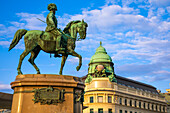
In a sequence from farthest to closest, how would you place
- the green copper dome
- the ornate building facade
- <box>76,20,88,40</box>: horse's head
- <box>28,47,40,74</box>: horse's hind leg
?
1. the green copper dome
2. the ornate building facade
3. <box>76,20,88,40</box>: horse's head
4. <box>28,47,40,74</box>: horse's hind leg

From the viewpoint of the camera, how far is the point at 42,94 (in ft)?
48.5

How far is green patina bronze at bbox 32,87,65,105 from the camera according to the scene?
48.2 feet

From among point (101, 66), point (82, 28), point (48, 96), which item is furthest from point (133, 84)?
point (48, 96)

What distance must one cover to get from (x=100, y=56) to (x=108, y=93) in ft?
44.6

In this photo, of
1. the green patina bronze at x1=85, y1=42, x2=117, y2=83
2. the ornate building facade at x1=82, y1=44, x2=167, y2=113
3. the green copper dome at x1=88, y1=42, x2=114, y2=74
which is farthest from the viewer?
the green copper dome at x1=88, y1=42, x2=114, y2=74

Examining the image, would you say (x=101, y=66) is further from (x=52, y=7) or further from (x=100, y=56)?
(x=52, y=7)

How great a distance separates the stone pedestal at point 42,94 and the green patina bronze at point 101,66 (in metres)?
52.4

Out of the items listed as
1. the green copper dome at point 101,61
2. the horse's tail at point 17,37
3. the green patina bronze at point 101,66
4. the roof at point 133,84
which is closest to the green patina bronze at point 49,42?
the horse's tail at point 17,37

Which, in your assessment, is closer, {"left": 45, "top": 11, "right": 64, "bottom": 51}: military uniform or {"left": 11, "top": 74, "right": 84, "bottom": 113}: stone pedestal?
{"left": 11, "top": 74, "right": 84, "bottom": 113}: stone pedestal

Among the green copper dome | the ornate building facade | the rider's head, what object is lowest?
the rider's head

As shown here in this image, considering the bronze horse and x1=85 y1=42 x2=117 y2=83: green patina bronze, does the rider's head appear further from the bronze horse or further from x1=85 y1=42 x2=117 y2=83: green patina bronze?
x1=85 y1=42 x2=117 y2=83: green patina bronze

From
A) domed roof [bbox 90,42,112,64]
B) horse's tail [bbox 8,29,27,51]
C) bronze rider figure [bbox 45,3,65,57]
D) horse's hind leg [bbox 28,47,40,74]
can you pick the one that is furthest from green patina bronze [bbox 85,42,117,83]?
horse's tail [bbox 8,29,27,51]

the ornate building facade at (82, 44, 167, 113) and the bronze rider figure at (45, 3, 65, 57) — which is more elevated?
the ornate building facade at (82, 44, 167, 113)

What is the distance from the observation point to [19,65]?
54.5 feet
